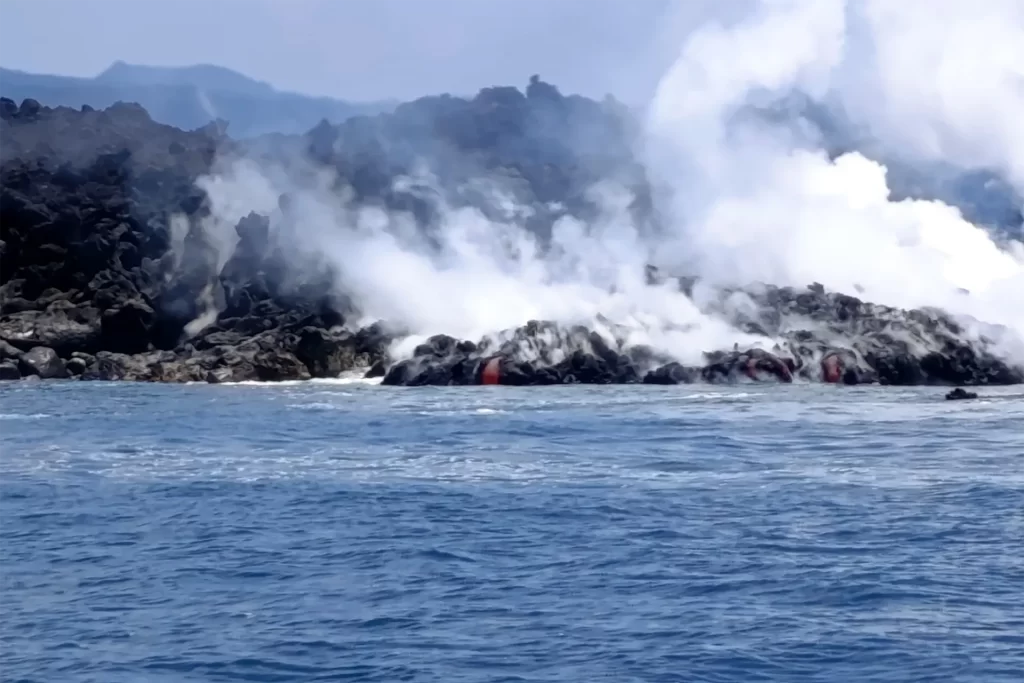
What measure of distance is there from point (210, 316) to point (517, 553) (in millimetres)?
58057

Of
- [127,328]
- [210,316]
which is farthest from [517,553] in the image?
[210,316]

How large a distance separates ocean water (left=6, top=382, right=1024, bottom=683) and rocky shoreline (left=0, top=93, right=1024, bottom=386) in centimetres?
2113

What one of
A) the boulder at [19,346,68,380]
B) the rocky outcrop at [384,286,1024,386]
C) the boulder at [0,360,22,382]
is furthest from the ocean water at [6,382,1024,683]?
the boulder at [19,346,68,380]

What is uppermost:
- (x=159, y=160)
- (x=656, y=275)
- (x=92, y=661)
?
(x=159, y=160)

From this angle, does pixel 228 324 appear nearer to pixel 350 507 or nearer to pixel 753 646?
pixel 350 507

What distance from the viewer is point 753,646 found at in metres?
18.6

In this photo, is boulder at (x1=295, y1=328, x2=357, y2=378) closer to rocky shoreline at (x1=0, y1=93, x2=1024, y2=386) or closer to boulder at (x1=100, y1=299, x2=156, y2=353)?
rocky shoreline at (x1=0, y1=93, x2=1024, y2=386)

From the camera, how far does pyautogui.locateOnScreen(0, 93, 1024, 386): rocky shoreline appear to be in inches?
2576

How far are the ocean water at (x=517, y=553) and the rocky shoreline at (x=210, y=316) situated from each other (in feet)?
69.3

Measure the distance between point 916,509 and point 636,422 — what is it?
1840cm

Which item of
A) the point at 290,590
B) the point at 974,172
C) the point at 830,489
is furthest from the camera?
the point at 974,172

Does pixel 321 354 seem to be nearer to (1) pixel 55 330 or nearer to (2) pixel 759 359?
(1) pixel 55 330

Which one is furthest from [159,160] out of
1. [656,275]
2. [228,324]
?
[656,275]

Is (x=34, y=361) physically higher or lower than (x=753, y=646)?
higher
